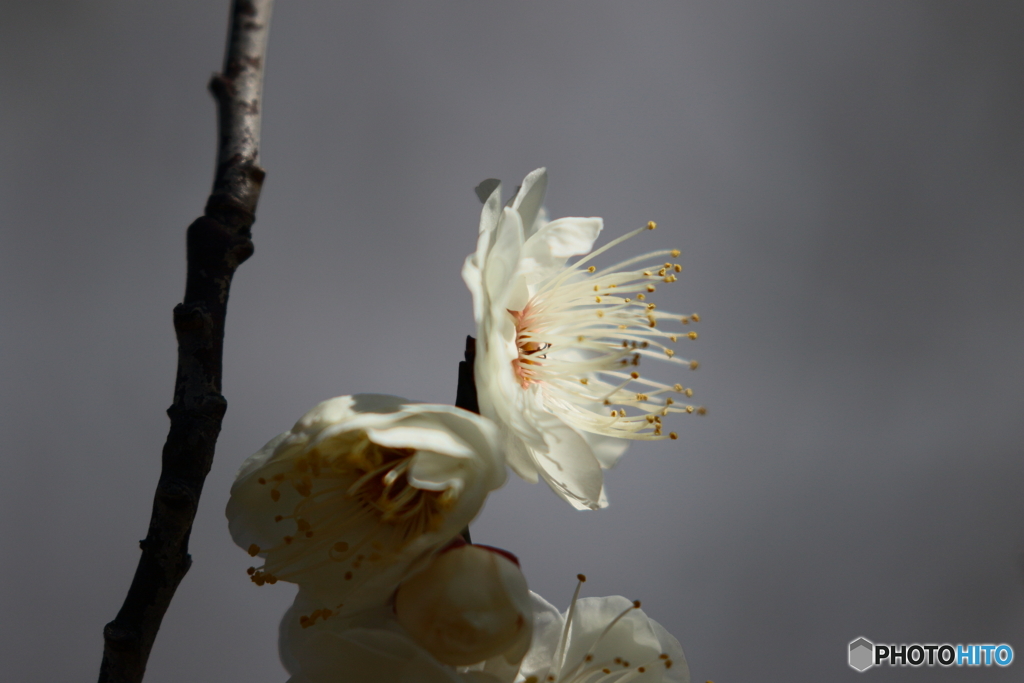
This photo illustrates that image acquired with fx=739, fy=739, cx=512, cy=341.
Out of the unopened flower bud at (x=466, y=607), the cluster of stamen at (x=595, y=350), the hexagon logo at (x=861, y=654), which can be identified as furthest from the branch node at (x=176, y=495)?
the hexagon logo at (x=861, y=654)

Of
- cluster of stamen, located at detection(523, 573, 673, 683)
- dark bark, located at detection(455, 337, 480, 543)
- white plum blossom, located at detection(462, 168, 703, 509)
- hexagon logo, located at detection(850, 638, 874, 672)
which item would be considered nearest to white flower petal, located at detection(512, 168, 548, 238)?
white plum blossom, located at detection(462, 168, 703, 509)

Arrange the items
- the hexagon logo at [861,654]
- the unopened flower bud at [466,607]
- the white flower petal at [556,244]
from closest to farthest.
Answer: the unopened flower bud at [466,607] < the white flower petal at [556,244] < the hexagon logo at [861,654]

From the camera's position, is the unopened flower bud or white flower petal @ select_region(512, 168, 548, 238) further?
white flower petal @ select_region(512, 168, 548, 238)

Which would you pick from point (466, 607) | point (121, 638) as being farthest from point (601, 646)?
point (121, 638)

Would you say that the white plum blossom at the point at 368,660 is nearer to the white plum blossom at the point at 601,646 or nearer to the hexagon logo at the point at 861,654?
the white plum blossom at the point at 601,646

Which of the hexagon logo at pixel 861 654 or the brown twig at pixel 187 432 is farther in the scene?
the hexagon logo at pixel 861 654

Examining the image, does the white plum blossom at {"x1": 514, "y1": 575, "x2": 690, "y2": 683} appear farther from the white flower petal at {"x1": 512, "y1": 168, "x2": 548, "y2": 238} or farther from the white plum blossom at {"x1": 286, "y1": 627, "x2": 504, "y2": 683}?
the white flower petal at {"x1": 512, "y1": 168, "x2": 548, "y2": 238}
